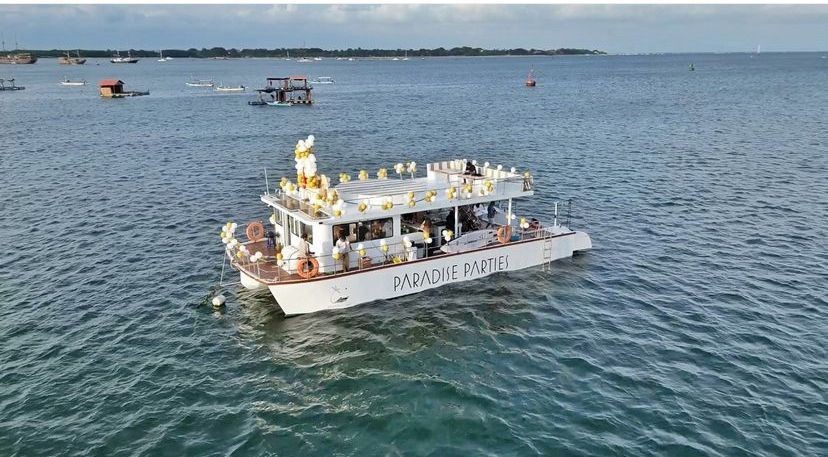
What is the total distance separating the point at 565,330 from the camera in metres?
24.1

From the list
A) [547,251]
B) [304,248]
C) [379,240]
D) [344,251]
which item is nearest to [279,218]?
[304,248]

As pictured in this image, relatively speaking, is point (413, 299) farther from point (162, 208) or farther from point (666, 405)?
point (162, 208)

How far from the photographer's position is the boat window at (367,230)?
85.1 ft

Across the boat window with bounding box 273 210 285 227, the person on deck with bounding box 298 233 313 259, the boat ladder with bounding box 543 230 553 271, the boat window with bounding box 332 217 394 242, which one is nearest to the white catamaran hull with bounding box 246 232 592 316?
the boat ladder with bounding box 543 230 553 271

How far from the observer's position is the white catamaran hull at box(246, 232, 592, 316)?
24.5 m

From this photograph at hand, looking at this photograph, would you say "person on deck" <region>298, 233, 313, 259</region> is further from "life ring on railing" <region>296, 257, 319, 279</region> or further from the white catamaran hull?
the white catamaran hull

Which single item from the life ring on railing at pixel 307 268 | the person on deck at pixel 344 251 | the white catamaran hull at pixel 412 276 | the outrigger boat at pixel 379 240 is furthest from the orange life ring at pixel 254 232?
the person on deck at pixel 344 251

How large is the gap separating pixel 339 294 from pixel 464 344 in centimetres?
560

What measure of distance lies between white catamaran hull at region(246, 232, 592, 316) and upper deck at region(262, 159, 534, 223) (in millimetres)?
2348

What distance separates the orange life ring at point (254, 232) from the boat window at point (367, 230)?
5.18 meters

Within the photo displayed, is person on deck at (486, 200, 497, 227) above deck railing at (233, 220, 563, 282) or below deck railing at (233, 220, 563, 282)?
above

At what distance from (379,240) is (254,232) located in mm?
6552

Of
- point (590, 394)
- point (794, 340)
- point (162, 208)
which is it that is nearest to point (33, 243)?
point (162, 208)

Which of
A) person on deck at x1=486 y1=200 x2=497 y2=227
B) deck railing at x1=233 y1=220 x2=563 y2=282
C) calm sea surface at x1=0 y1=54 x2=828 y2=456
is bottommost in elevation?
calm sea surface at x1=0 y1=54 x2=828 y2=456
